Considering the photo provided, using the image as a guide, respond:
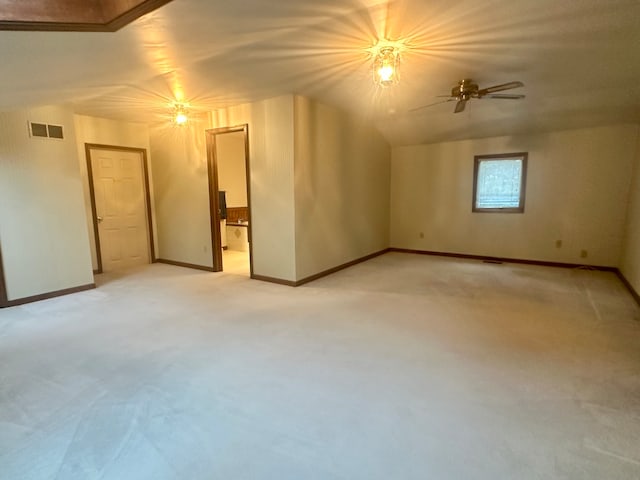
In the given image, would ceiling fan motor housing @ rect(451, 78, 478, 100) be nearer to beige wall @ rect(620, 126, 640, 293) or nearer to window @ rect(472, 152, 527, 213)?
window @ rect(472, 152, 527, 213)

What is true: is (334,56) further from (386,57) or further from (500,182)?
(500,182)

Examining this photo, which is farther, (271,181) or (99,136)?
(99,136)

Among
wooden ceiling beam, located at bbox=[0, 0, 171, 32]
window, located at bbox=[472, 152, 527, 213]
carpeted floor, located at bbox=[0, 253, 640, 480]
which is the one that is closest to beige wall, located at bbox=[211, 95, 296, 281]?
carpeted floor, located at bbox=[0, 253, 640, 480]

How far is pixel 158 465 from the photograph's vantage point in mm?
1602

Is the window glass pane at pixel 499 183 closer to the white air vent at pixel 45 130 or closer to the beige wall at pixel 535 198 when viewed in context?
the beige wall at pixel 535 198

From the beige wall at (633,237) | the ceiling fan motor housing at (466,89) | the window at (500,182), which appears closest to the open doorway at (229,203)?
the ceiling fan motor housing at (466,89)

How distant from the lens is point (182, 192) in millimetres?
5742

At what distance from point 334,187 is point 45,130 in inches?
152

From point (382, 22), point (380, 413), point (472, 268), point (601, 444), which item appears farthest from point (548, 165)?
point (380, 413)

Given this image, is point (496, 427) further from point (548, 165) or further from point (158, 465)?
point (548, 165)

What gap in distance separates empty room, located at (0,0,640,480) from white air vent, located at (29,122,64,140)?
0.03 m

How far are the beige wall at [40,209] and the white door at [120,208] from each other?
44.1 inches

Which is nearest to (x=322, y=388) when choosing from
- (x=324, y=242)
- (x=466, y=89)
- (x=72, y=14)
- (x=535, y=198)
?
(x=72, y=14)

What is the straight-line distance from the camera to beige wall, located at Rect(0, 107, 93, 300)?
3.86m
